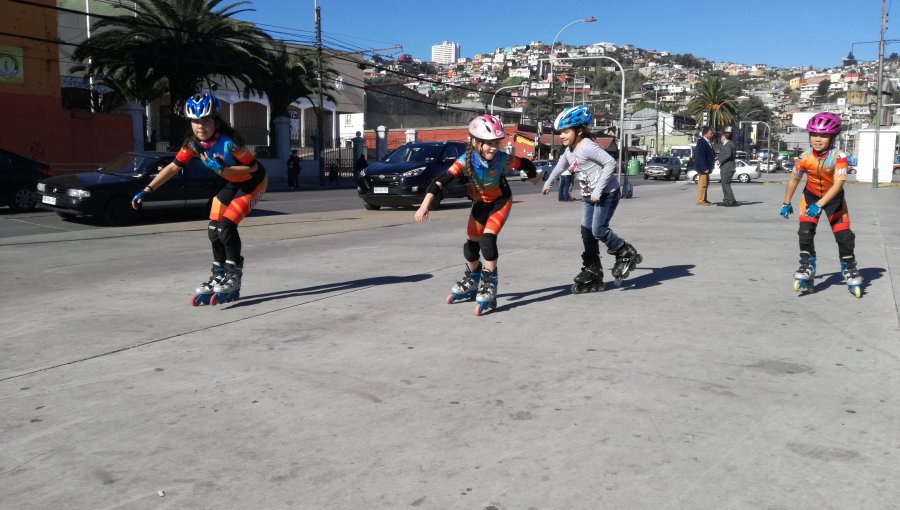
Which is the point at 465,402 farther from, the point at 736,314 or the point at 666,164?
the point at 666,164

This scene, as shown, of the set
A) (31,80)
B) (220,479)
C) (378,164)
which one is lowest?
(220,479)

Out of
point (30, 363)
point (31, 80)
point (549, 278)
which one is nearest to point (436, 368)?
point (30, 363)

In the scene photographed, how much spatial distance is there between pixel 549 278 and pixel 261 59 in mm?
27748

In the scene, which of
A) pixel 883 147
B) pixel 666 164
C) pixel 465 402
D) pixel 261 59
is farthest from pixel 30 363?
pixel 666 164

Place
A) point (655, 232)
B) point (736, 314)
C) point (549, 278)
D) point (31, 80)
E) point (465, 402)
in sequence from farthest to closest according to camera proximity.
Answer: point (31, 80) → point (655, 232) → point (549, 278) → point (736, 314) → point (465, 402)

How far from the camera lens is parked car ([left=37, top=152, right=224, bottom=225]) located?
13406mm

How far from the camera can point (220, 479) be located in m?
2.99

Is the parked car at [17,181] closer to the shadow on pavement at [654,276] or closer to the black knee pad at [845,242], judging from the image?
the shadow on pavement at [654,276]

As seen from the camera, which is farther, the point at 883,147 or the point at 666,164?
the point at 666,164

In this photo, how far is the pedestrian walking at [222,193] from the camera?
6.32m

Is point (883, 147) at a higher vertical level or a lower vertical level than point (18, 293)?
higher

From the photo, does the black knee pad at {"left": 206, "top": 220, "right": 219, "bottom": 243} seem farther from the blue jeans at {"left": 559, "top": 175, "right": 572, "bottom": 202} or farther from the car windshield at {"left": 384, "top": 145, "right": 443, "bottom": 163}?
the blue jeans at {"left": 559, "top": 175, "right": 572, "bottom": 202}

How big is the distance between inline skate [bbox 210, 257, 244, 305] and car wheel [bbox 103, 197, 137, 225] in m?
8.34

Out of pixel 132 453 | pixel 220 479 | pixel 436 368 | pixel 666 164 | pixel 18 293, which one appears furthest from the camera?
Answer: pixel 666 164
